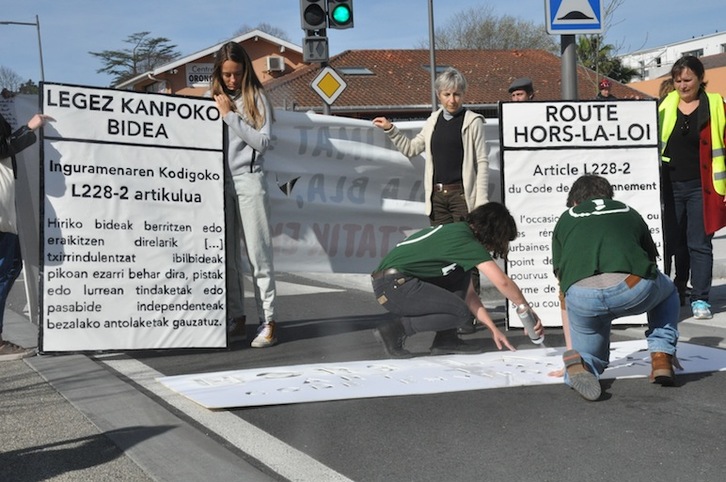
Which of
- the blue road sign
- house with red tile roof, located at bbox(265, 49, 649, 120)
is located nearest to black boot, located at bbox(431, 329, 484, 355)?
the blue road sign

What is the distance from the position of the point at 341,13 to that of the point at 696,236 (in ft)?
20.3

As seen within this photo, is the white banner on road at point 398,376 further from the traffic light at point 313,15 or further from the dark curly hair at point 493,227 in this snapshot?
the traffic light at point 313,15

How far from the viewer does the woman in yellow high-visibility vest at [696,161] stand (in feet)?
24.4

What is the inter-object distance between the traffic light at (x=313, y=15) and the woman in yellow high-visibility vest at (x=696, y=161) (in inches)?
222

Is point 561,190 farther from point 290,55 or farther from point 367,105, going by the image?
point 290,55

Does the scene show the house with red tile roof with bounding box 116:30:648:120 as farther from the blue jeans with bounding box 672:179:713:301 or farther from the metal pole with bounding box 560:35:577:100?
the blue jeans with bounding box 672:179:713:301

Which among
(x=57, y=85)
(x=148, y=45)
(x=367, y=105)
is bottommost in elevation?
(x=57, y=85)

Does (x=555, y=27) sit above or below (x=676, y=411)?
above

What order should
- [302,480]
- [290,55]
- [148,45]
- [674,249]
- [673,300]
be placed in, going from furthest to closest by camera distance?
1. [148,45]
2. [290,55]
3. [674,249]
4. [673,300]
5. [302,480]

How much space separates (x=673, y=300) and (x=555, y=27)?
3.34m

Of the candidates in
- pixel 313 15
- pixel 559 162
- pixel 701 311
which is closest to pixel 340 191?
pixel 559 162

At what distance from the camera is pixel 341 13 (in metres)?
12.3

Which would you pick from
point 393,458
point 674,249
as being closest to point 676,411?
point 393,458

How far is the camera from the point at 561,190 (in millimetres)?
7332
